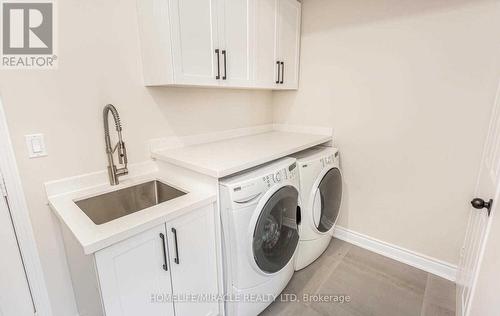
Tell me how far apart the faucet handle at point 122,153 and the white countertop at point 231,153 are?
214 millimetres

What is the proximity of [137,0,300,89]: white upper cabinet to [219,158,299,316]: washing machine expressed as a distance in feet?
2.23

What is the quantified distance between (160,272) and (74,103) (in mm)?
998

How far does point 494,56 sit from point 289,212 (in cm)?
156

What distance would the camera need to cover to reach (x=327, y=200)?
195 cm

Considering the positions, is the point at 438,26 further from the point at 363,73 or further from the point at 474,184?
the point at 474,184

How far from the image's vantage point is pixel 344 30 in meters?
1.95

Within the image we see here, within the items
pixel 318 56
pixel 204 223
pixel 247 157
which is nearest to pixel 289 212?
pixel 247 157

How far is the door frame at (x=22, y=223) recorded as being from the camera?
1112 millimetres

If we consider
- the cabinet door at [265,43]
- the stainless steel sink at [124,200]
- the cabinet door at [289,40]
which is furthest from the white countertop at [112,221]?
the cabinet door at [289,40]

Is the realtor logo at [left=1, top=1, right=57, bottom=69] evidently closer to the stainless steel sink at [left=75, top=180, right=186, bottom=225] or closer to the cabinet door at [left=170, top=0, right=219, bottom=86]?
the cabinet door at [left=170, top=0, right=219, bottom=86]

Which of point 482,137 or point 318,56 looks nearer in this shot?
point 482,137

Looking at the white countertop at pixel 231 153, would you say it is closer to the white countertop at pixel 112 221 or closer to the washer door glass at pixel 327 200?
the white countertop at pixel 112 221

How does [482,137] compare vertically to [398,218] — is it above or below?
above

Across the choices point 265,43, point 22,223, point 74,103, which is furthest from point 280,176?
point 22,223
